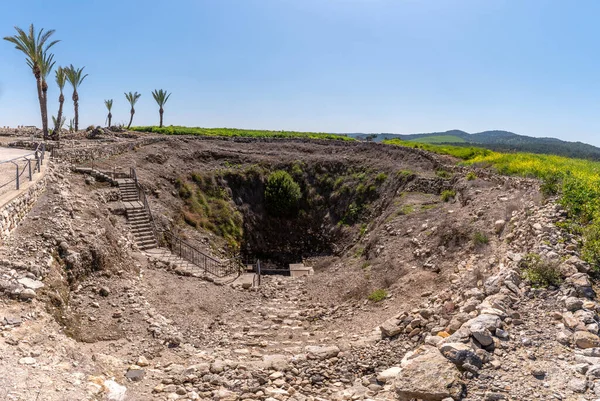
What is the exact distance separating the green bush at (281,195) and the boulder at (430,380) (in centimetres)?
2206

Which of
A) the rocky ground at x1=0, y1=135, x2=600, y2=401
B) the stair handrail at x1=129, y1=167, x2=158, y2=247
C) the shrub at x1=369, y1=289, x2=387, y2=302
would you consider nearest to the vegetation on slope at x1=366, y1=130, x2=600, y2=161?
the rocky ground at x1=0, y1=135, x2=600, y2=401

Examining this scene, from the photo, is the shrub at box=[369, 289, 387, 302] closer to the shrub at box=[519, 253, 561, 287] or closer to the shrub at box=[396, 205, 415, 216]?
the shrub at box=[519, 253, 561, 287]

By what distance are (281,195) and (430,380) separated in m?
22.8

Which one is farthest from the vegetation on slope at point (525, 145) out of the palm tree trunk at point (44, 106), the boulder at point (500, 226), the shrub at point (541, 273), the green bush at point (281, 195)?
the palm tree trunk at point (44, 106)

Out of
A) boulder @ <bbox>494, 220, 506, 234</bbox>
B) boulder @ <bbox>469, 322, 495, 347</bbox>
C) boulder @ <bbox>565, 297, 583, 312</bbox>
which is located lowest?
boulder @ <bbox>469, 322, 495, 347</bbox>

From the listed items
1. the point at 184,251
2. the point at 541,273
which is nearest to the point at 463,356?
the point at 541,273

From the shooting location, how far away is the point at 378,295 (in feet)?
43.6

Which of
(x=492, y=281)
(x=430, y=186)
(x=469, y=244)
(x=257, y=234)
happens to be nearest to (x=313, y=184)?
(x=257, y=234)

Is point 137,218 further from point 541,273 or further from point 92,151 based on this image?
point 541,273

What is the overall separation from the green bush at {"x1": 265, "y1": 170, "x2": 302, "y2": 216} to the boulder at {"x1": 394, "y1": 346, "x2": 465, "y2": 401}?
2206cm

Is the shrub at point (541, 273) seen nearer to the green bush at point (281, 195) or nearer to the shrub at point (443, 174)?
the shrub at point (443, 174)

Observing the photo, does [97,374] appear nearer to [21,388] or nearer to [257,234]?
[21,388]

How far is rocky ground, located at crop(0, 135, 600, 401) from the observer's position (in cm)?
612

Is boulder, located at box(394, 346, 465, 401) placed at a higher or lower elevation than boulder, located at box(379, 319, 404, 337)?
higher
